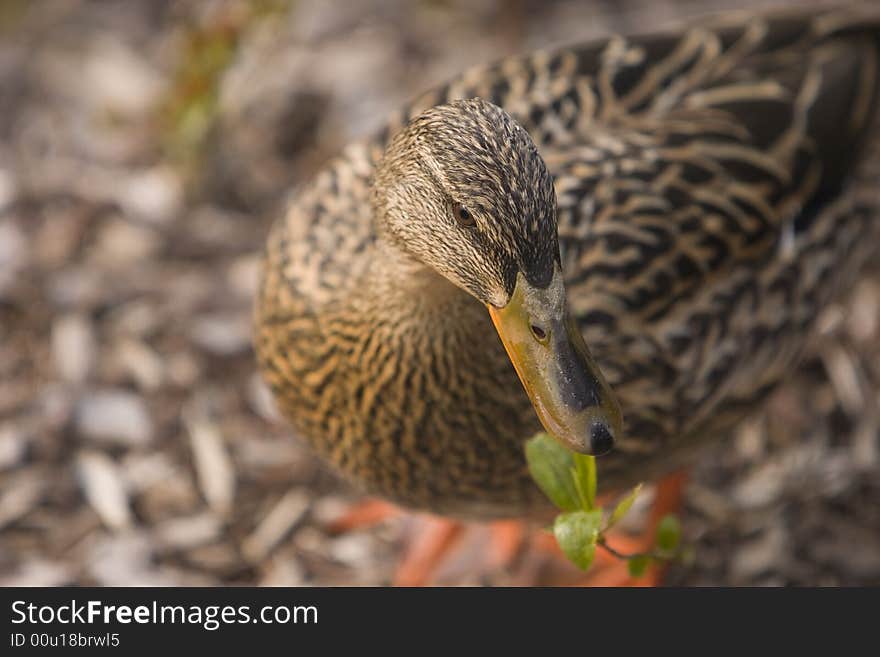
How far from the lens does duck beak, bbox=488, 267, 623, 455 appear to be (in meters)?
1.86

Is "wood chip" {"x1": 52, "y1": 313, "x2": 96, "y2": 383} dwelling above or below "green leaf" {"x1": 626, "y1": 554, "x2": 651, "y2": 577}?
above

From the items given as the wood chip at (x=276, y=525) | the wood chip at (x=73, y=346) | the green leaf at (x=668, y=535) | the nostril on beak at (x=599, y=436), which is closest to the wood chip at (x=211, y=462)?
the wood chip at (x=276, y=525)

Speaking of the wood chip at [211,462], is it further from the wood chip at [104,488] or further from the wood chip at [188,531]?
the wood chip at [104,488]

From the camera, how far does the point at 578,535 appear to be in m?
1.90

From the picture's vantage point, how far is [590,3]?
14.3 feet

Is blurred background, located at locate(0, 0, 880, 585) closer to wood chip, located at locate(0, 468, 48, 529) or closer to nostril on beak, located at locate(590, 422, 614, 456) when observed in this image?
wood chip, located at locate(0, 468, 48, 529)

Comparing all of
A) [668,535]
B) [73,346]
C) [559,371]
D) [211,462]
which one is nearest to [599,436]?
[559,371]

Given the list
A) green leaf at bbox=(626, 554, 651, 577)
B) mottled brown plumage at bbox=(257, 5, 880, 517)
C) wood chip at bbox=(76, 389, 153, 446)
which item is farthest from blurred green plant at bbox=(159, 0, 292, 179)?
green leaf at bbox=(626, 554, 651, 577)

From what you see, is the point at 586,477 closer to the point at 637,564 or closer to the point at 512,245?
the point at 637,564

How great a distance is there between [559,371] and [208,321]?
1832 mm

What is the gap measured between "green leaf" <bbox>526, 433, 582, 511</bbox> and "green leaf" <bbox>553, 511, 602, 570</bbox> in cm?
6
